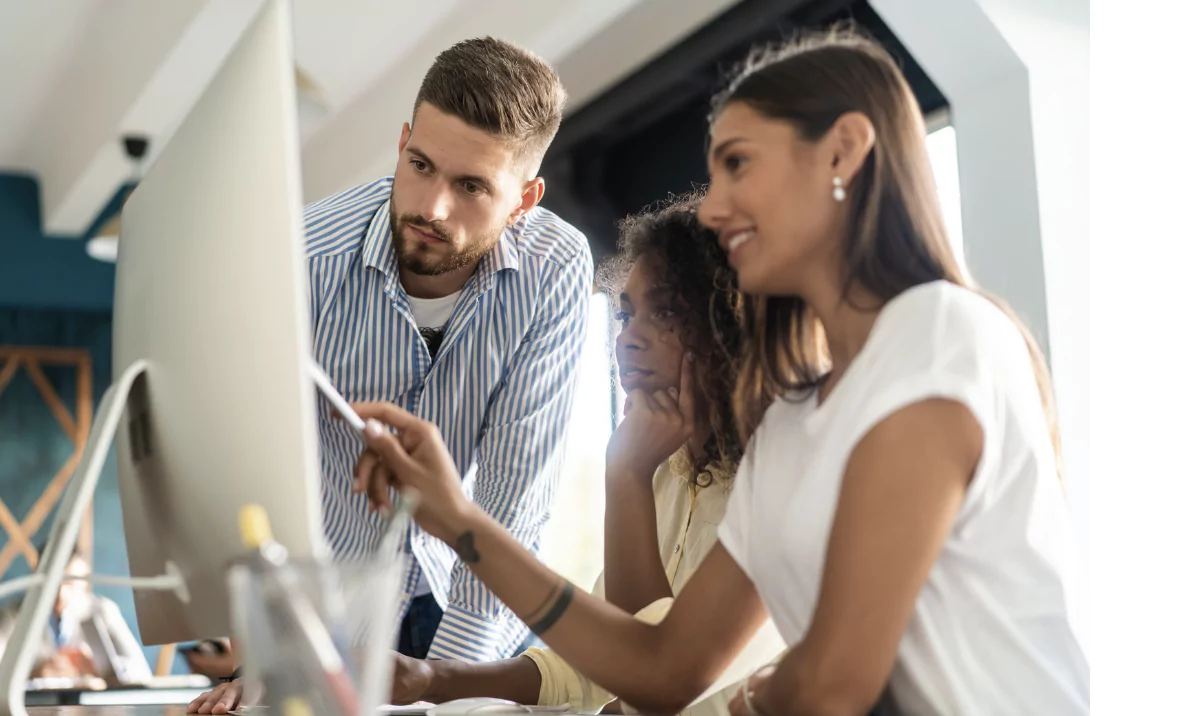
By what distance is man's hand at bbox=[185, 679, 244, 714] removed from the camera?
1.09 metres

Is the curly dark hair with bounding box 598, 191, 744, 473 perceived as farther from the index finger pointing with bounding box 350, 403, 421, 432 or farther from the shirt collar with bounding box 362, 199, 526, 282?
the index finger pointing with bounding box 350, 403, 421, 432

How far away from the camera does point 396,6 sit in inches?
137

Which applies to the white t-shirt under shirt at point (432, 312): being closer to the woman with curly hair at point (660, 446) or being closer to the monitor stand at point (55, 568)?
the woman with curly hair at point (660, 446)

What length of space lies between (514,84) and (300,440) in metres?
0.94

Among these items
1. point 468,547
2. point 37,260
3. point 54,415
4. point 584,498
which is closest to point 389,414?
point 468,547

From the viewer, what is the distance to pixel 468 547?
0.99 m

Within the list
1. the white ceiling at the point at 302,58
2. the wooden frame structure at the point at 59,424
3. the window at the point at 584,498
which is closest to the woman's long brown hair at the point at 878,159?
the white ceiling at the point at 302,58

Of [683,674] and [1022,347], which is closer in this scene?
[1022,347]

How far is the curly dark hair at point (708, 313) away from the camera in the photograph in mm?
1403

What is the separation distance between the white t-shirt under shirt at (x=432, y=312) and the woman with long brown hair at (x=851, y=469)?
586 mm

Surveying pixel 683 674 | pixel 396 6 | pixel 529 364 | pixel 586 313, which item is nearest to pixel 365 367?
pixel 529 364

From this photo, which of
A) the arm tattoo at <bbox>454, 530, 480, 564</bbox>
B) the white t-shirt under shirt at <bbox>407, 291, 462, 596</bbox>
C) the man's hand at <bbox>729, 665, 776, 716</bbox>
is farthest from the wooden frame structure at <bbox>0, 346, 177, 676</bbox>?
the man's hand at <bbox>729, 665, 776, 716</bbox>

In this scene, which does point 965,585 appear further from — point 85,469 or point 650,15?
point 650,15

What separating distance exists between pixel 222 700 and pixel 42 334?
450 cm
